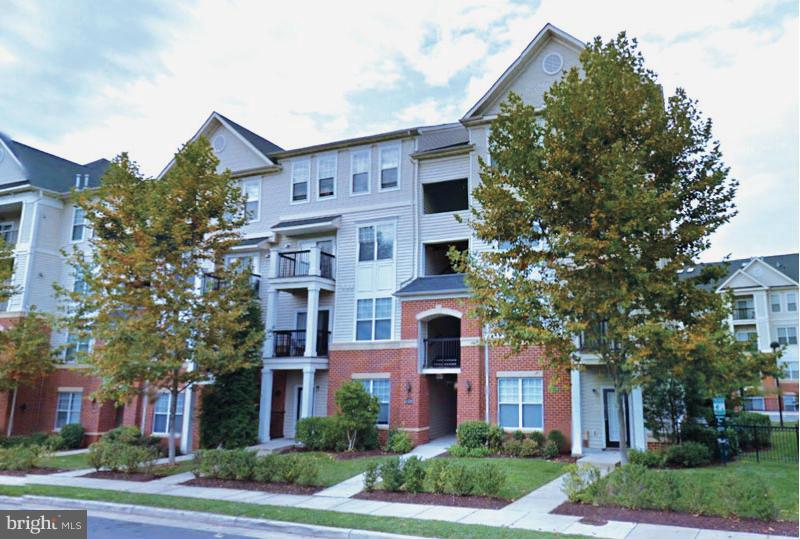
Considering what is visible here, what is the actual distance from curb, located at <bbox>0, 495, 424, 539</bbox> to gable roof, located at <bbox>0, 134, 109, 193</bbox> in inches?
880

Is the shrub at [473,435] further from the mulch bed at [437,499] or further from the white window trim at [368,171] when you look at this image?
the white window trim at [368,171]

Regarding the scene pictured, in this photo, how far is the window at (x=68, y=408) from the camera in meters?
27.4

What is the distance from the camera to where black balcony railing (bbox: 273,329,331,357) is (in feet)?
79.0

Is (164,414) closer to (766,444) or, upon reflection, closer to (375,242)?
(375,242)

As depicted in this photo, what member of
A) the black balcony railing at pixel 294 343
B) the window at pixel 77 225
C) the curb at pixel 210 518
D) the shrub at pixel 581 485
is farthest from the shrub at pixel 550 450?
the window at pixel 77 225

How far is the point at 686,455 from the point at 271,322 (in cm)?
1628

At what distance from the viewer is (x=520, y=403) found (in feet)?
64.6

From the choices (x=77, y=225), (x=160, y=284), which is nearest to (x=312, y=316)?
(x=160, y=284)

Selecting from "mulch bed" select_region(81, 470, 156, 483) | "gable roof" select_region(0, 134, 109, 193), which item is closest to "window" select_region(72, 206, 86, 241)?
"gable roof" select_region(0, 134, 109, 193)

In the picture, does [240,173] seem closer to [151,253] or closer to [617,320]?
[151,253]

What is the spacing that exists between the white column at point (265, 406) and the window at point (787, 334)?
153 ft

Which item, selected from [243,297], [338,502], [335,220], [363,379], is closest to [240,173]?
[335,220]

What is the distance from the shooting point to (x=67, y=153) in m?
33.9

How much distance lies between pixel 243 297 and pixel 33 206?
17.7 metres
